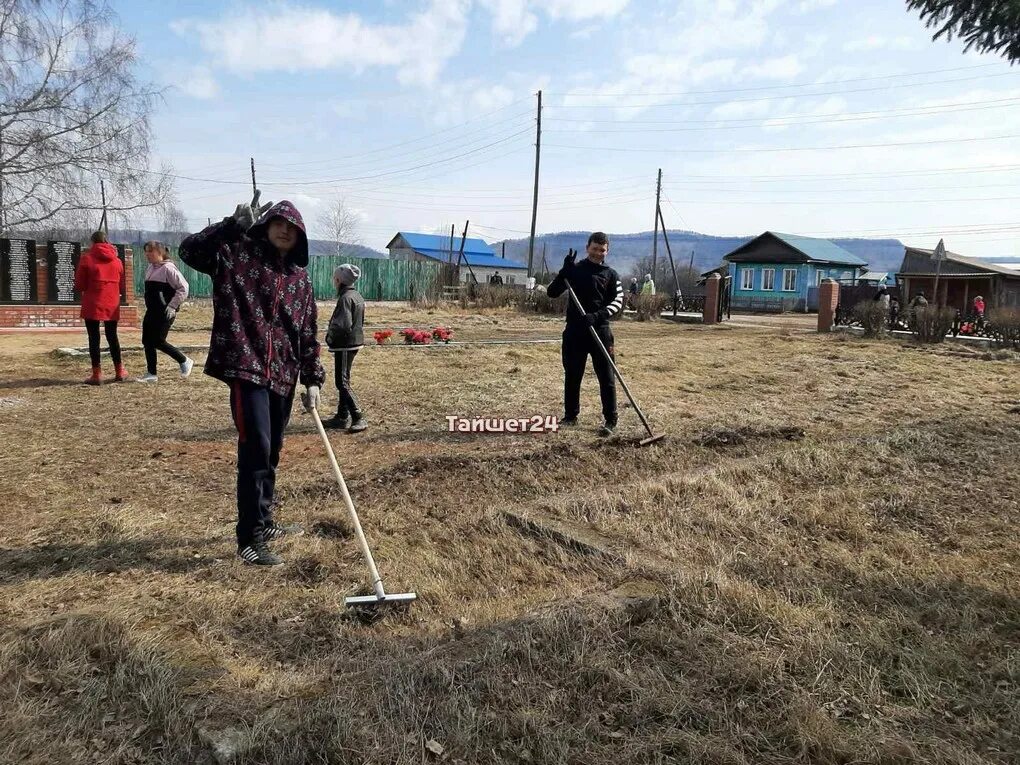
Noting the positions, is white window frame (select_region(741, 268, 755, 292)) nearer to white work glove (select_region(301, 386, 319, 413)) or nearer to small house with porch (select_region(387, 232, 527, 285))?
small house with porch (select_region(387, 232, 527, 285))

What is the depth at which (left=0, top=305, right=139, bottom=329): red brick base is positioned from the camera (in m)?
13.6

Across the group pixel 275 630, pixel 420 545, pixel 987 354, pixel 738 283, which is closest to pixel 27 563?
pixel 275 630

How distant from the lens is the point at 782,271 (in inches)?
1612

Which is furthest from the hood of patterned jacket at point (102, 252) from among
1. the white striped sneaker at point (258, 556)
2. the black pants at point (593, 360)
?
the white striped sneaker at point (258, 556)

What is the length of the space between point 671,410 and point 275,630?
5.35m

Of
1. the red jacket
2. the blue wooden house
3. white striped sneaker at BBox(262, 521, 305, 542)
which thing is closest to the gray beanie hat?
white striped sneaker at BBox(262, 521, 305, 542)

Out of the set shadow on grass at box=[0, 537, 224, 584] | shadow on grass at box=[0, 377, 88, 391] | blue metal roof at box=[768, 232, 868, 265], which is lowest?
shadow on grass at box=[0, 537, 224, 584]

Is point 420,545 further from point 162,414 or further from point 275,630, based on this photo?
point 162,414

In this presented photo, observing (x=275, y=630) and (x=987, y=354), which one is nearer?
(x=275, y=630)

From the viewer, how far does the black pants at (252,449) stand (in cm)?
333

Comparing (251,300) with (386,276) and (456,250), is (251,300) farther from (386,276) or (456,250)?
(456,250)

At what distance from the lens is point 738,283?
4266 centimetres

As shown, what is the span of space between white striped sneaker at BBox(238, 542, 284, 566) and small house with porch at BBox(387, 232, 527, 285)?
57.5 meters

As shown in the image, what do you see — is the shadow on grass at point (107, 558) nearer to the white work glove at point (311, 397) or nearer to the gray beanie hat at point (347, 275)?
the white work glove at point (311, 397)
